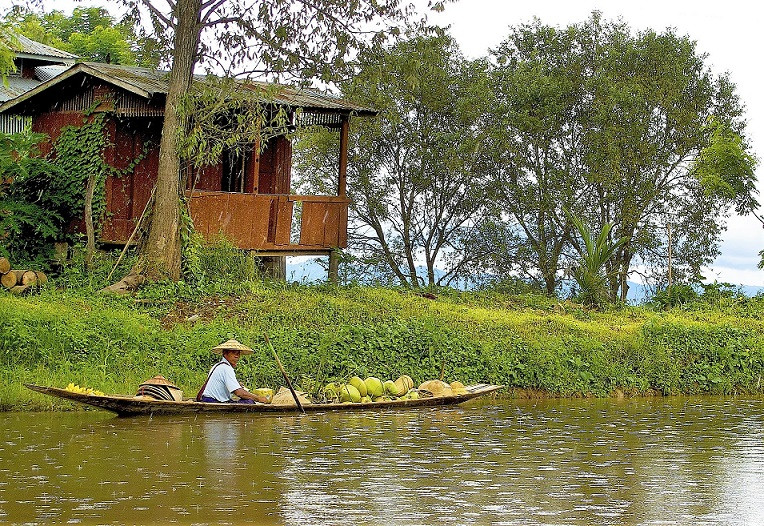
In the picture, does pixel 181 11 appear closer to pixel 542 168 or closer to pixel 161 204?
pixel 161 204

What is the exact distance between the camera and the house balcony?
21.1 metres

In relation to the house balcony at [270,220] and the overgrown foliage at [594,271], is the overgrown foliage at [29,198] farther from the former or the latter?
the overgrown foliage at [594,271]

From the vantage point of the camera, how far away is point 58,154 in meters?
22.0

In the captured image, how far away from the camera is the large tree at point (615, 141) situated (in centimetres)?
2844

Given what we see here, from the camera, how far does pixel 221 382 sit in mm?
13750

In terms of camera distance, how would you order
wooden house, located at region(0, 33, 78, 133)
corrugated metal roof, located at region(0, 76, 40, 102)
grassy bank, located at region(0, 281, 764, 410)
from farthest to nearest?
wooden house, located at region(0, 33, 78, 133) → corrugated metal roof, located at region(0, 76, 40, 102) → grassy bank, located at region(0, 281, 764, 410)

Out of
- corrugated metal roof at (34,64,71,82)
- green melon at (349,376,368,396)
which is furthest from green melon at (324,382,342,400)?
corrugated metal roof at (34,64,71,82)

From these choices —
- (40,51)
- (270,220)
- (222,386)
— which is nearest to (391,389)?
(222,386)

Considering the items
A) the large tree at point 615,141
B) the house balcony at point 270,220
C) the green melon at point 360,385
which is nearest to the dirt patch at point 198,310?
the house balcony at point 270,220

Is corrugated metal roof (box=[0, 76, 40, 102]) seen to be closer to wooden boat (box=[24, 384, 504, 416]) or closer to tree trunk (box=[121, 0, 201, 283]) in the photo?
tree trunk (box=[121, 0, 201, 283])

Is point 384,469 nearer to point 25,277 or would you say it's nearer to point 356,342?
point 356,342

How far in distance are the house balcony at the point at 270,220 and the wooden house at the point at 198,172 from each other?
20mm

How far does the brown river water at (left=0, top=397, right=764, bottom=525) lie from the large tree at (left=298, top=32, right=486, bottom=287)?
14039mm

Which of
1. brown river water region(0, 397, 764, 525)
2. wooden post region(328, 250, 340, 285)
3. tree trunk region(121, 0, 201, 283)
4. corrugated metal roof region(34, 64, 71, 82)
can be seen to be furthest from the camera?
corrugated metal roof region(34, 64, 71, 82)
